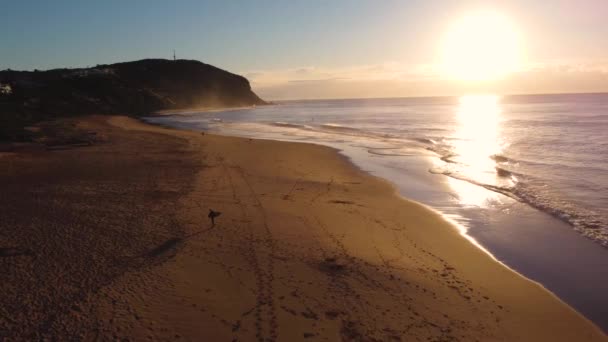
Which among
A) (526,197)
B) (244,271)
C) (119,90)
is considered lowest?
(526,197)

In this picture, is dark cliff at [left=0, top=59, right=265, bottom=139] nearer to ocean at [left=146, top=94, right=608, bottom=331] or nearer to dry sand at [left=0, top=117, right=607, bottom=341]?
dry sand at [left=0, top=117, right=607, bottom=341]

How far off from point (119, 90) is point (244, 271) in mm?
75635

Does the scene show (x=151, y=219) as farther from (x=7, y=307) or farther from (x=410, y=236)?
(x=410, y=236)

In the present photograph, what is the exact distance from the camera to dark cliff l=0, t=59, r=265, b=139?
4576 centimetres

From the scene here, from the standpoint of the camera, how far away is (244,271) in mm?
7156

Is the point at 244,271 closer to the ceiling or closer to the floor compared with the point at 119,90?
closer to the floor

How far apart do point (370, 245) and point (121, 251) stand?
16.7 ft

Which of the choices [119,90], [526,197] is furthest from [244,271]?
[119,90]

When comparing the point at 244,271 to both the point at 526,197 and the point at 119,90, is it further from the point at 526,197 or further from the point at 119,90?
the point at 119,90

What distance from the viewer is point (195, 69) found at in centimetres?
12594

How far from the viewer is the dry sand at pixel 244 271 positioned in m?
5.59

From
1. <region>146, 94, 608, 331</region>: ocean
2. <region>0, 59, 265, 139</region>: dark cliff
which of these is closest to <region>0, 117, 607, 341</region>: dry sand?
<region>146, 94, 608, 331</region>: ocean

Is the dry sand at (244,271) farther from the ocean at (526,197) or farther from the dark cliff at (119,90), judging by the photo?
the dark cliff at (119,90)

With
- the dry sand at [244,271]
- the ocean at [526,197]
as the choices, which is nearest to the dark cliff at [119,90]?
the dry sand at [244,271]
